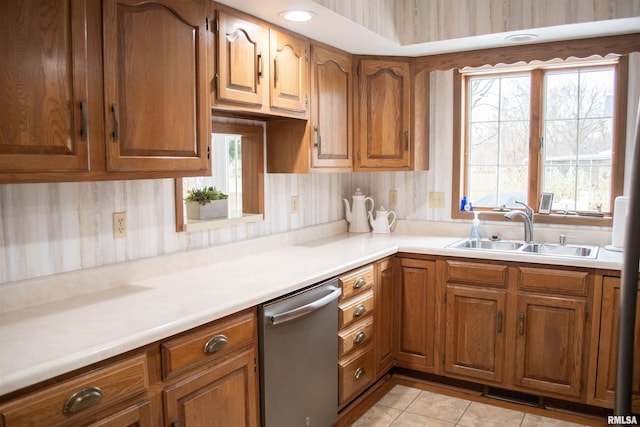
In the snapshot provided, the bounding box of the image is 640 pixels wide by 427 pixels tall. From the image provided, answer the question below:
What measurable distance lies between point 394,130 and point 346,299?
1307mm

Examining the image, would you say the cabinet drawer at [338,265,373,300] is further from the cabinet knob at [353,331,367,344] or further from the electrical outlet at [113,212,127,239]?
the electrical outlet at [113,212,127,239]

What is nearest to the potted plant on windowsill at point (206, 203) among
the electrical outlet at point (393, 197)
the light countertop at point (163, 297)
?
the light countertop at point (163, 297)

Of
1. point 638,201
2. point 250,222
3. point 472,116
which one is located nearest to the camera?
point 638,201

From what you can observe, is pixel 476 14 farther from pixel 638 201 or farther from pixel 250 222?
pixel 638 201

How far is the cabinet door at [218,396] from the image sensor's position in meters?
1.74

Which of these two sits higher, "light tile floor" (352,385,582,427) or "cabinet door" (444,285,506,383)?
"cabinet door" (444,285,506,383)

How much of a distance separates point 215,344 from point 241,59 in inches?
50.5

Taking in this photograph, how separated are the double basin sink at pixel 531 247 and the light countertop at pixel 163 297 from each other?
139mm

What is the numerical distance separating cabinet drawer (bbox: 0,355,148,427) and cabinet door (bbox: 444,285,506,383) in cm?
204

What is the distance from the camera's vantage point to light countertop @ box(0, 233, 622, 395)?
4.69ft

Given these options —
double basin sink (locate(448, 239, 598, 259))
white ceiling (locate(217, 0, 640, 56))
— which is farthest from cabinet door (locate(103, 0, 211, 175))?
double basin sink (locate(448, 239, 598, 259))

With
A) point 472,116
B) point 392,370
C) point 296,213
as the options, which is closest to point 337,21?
point 296,213

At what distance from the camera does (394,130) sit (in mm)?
3463

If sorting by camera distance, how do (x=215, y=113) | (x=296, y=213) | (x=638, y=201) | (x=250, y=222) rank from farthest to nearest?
(x=296, y=213)
(x=250, y=222)
(x=215, y=113)
(x=638, y=201)
